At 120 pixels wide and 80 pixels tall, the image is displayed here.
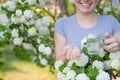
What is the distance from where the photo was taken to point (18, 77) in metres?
5.84

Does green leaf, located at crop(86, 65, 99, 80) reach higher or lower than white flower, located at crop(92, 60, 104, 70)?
lower

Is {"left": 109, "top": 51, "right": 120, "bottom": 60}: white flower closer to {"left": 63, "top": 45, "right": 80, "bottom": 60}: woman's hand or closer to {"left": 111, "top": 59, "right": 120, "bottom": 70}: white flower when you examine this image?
{"left": 111, "top": 59, "right": 120, "bottom": 70}: white flower

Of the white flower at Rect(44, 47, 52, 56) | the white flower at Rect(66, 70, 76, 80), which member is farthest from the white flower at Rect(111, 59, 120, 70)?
the white flower at Rect(44, 47, 52, 56)

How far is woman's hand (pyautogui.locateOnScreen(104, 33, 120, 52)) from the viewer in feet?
6.24

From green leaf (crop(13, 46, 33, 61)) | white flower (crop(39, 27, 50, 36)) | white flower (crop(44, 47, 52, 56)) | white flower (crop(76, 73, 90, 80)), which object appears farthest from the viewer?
green leaf (crop(13, 46, 33, 61))

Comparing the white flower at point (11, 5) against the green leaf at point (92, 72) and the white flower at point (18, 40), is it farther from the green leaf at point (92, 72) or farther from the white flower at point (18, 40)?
the green leaf at point (92, 72)

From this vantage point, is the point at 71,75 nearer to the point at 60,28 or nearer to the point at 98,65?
the point at 98,65

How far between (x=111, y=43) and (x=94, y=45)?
10cm

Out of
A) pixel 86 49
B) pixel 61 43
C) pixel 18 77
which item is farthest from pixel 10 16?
pixel 18 77

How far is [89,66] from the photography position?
202 cm

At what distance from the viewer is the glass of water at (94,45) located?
6.21 feet

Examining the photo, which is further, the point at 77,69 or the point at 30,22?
the point at 30,22

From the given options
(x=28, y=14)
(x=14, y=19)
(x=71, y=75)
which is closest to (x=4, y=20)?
(x=14, y=19)

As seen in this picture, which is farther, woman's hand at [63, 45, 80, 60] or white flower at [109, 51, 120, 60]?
white flower at [109, 51, 120, 60]
